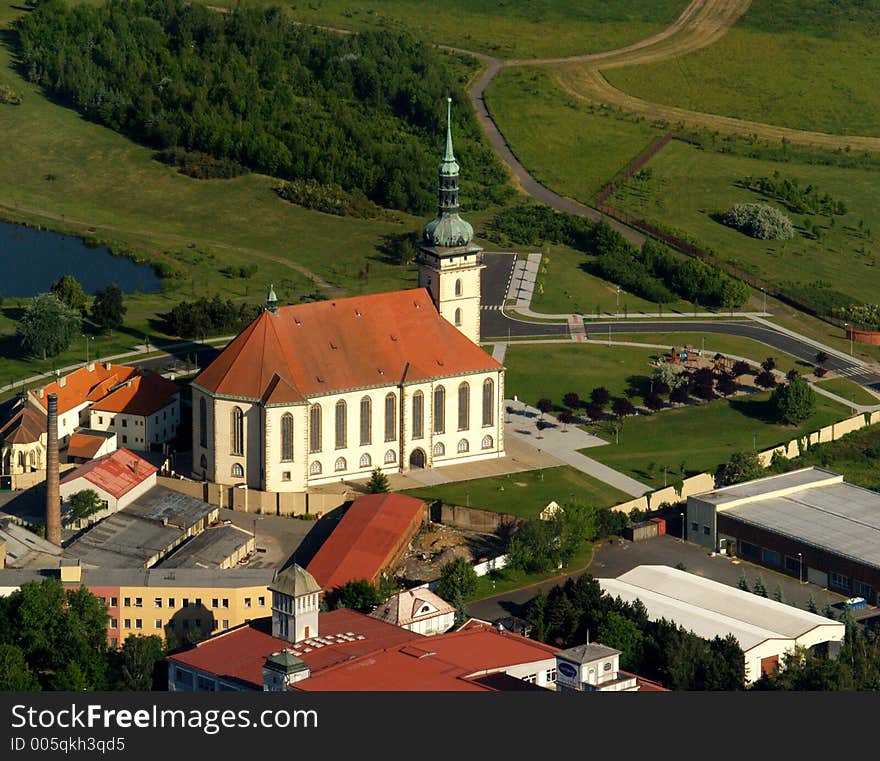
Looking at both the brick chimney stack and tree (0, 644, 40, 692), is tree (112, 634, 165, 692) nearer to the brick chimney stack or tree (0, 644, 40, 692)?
tree (0, 644, 40, 692)

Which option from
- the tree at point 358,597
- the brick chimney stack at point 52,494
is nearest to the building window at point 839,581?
the tree at point 358,597

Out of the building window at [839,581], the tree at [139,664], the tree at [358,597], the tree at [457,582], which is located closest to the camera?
the tree at [139,664]

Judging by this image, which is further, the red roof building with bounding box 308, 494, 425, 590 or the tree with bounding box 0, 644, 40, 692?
the red roof building with bounding box 308, 494, 425, 590

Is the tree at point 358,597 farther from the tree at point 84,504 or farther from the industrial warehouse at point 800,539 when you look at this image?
the industrial warehouse at point 800,539

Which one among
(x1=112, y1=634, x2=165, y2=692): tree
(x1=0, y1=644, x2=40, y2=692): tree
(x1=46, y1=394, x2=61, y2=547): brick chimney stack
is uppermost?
(x1=46, y1=394, x2=61, y2=547): brick chimney stack

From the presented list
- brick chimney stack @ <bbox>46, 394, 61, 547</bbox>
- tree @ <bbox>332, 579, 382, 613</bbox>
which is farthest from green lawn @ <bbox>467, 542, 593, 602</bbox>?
brick chimney stack @ <bbox>46, 394, 61, 547</bbox>

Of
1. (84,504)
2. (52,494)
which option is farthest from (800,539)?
(52,494)

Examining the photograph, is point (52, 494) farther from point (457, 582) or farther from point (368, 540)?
point (457, 582)
